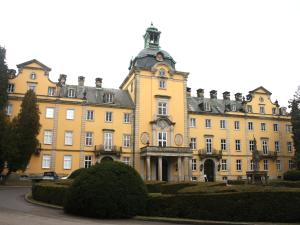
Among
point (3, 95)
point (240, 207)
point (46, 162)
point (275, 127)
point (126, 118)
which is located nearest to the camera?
point (240, 207)

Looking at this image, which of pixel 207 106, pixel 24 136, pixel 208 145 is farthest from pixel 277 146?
pixel 24 136

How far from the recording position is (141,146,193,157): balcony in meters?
46.7

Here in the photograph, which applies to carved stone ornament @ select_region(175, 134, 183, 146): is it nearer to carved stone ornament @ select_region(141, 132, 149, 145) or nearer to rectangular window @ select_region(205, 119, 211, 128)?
carved stone ornament @ select_region(141, 132, 149, 145)

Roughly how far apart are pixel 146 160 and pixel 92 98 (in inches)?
482

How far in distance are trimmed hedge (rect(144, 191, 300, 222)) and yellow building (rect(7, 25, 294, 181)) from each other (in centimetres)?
2967

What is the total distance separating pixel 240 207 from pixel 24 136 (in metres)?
30.6

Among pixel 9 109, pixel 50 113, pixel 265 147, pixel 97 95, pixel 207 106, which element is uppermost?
pixel 97 95

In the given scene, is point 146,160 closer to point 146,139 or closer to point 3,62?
point 146,139

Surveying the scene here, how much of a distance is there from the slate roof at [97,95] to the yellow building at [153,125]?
149 mm

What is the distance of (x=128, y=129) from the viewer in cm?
5028

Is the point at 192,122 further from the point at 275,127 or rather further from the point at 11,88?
the point at 11,88

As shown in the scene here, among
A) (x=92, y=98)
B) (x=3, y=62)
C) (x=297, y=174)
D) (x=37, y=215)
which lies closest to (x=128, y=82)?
(x=92, y=98)

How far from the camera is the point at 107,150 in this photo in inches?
1887

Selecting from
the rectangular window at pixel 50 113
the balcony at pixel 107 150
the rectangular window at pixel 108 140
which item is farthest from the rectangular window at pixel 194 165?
the rectangular window at pixel 50 113
